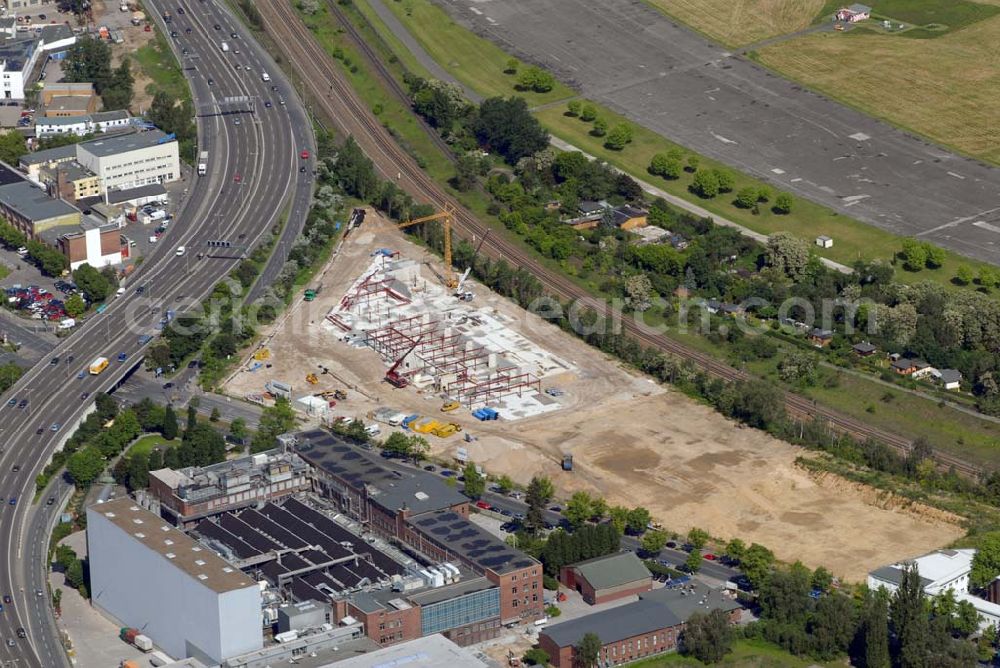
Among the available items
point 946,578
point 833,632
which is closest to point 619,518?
point 833,632

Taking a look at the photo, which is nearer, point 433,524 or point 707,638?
point 707,638

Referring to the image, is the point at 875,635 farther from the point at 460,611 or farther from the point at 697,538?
the point at 460,611

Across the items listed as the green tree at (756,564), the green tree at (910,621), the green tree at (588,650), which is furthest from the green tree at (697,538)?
the green tree at (588,650)

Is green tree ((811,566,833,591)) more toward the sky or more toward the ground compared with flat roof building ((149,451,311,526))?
more toward the ground

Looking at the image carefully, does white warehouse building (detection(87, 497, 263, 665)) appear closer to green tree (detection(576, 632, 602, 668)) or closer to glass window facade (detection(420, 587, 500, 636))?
glass window facade (detection(420, 587, 500, 636))

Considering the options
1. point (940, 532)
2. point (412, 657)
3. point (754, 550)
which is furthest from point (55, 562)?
point (940, 532)

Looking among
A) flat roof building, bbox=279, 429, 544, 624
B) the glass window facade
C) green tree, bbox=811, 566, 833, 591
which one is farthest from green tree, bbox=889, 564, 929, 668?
the glass window facade
